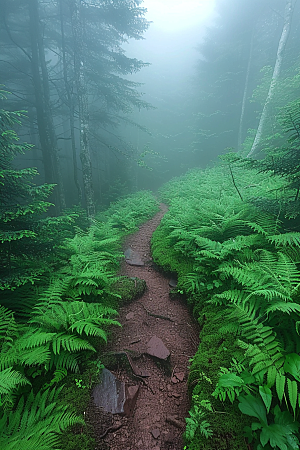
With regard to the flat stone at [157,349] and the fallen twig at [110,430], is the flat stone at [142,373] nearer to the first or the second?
the flat stone at [157,349]

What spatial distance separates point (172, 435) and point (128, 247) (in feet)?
15.9

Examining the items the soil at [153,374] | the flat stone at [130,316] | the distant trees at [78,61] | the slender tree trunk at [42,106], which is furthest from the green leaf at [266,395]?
the slender tree trunk at [42,106]

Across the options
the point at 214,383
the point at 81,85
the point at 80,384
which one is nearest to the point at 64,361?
the point at 80,384

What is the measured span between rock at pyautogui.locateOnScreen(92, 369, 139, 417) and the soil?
65mm

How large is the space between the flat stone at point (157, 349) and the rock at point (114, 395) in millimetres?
526

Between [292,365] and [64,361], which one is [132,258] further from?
[292,365]

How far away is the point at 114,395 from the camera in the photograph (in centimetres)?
233

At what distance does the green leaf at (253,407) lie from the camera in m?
1.59

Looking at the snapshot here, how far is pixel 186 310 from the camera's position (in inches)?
151

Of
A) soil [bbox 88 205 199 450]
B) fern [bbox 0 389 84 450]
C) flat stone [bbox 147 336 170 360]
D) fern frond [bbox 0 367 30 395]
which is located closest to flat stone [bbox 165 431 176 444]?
soil [bbox 88 205 199 450]

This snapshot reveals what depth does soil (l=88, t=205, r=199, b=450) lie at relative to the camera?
6.72 feet

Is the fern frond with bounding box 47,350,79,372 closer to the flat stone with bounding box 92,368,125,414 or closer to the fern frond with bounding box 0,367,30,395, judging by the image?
the flat stone with bounding box 92,368,125,414

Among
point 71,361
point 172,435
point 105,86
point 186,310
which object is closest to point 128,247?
point 186,310

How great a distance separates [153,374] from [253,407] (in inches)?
58.3
